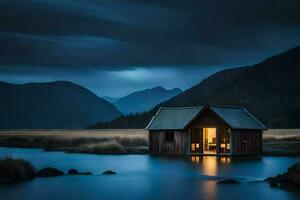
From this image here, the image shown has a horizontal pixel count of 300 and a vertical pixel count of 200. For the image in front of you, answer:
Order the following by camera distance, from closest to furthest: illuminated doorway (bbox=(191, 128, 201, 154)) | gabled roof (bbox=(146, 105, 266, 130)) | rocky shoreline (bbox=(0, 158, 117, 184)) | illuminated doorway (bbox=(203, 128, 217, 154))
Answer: rocky shoreline (bbox=(0, 158, 117, 184)) → gabled roof (bbox=(146, 105, 266, 130)) → illuminated doorway (bbox=(191, 128, 201, 154)) → illuminated doorway (bbox=(203, 128, 217, 154))

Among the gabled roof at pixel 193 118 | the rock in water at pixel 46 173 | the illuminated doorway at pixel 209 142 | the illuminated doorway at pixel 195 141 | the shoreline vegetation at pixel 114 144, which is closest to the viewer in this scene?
the rock in water at pixel 46 173

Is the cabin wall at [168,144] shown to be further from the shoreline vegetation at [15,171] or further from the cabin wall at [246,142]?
the shoreline vegetation at [15,171]

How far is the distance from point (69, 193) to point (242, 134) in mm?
30195

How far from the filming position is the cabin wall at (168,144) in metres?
56.4

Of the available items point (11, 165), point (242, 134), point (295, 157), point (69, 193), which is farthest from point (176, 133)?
point (69, 193)

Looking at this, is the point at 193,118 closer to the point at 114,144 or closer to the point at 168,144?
the point at 168,144

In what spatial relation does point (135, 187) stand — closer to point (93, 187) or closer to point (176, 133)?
point (93, 187)

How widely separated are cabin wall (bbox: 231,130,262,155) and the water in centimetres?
959

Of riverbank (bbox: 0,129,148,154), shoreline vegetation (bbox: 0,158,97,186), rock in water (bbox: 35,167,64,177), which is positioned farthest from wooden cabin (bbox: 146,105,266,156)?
shoreline vegetation (bbox: 0,158,97,186)

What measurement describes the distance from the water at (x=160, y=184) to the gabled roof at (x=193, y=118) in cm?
1017

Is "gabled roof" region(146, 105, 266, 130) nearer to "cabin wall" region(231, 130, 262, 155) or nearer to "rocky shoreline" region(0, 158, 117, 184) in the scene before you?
"cabin wall" region(231, 130, 262, 155)

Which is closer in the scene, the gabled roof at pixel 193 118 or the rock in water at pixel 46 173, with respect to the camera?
the rock in water at pixel 46 173


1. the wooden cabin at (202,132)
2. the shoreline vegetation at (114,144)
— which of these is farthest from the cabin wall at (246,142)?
the shoreline vegetation at (114,144)

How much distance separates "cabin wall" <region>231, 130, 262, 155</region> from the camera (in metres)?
55.2
